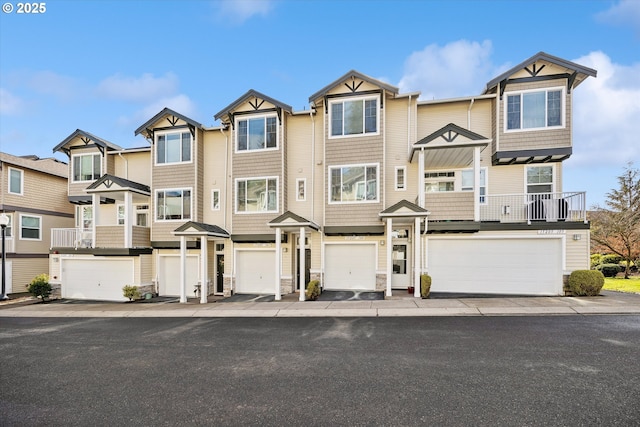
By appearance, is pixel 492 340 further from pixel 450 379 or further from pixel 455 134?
pixel 455 134

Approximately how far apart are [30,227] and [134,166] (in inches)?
351

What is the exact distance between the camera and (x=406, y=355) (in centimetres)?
636

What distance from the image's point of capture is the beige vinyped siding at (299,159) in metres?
15.3

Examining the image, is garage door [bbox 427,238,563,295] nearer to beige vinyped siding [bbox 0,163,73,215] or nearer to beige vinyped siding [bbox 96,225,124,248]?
beige vinyped siding [bbox 96,225,124,248]

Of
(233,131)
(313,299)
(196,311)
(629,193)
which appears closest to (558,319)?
(313,299)

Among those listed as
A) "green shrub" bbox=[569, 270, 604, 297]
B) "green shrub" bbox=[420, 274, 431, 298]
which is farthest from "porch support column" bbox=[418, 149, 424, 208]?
"green shrub" bbox=[569, 270, 604, 297]

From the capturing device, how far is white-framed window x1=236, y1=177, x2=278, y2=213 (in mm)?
15328

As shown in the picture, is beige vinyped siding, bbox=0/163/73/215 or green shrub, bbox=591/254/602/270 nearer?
beige vinyped siding, bbox=0/163/73/215

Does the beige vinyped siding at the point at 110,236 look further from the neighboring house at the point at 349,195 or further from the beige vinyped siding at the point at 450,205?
the beige vinyped siding at the point at 450,205

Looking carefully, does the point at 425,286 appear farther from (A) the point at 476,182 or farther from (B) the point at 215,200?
(B) the point at 215,200

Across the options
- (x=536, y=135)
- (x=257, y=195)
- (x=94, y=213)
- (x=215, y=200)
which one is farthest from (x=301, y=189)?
(x=94, y=213)

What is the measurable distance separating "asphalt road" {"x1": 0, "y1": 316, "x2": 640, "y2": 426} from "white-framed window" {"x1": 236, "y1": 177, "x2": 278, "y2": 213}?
755cm

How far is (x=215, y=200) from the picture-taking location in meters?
16.4

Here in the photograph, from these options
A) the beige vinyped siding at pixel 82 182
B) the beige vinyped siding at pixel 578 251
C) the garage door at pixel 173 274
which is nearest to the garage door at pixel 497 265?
the beige vinyped siding at pixel 578 251
